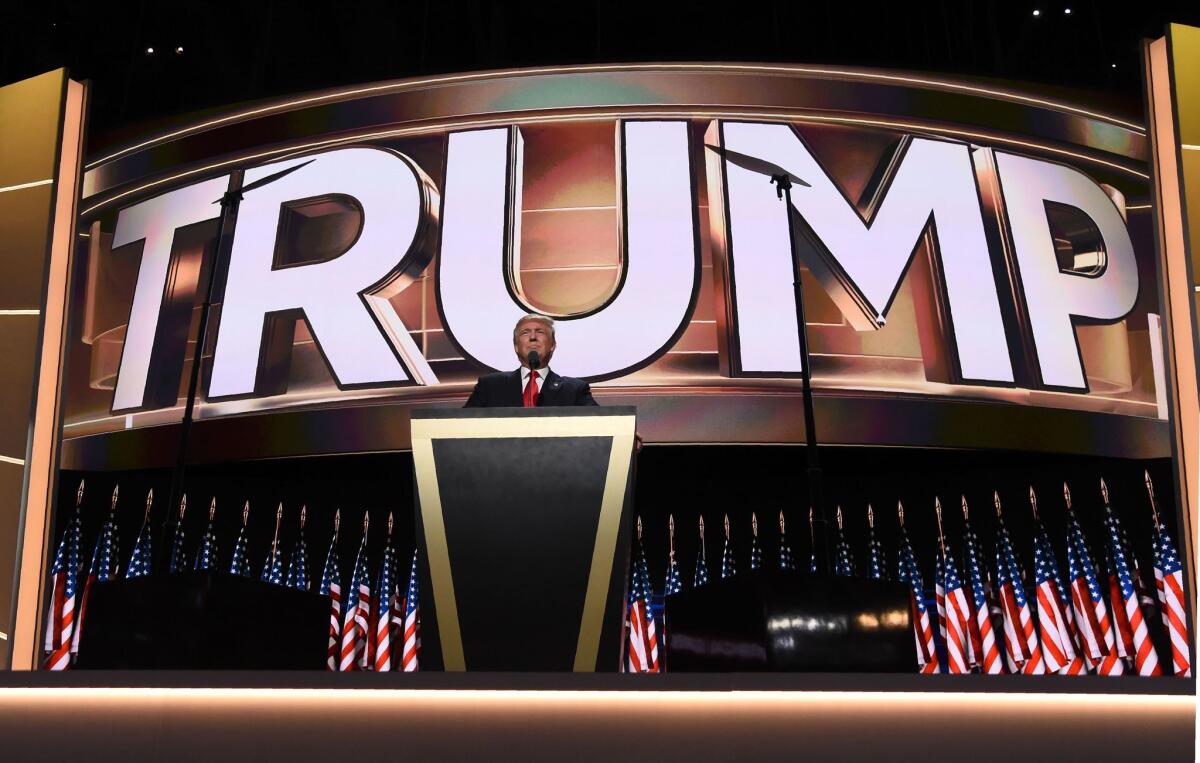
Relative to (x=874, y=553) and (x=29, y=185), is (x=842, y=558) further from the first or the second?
(x=29, y=185)

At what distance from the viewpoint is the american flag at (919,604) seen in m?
6.61

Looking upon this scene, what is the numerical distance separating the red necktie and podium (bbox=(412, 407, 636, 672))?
3.07ft

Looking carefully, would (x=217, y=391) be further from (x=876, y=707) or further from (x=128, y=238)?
(x=876, y=707)

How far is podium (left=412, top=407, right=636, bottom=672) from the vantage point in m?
2.44

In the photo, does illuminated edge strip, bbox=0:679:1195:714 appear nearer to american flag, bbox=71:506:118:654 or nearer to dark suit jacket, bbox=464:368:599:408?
dark suit jacket, bbox=464:368:599:408

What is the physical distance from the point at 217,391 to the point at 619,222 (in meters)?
2.65

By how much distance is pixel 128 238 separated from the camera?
7051mm

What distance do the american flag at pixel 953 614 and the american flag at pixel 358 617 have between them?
3817 mm

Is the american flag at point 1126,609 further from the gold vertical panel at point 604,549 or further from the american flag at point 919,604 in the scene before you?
the gold vertical panel at point 604,549

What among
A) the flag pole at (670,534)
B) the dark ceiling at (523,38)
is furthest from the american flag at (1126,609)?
the dark ceiling at (523,38)

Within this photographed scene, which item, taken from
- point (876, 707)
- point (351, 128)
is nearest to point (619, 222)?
point (351, 128)

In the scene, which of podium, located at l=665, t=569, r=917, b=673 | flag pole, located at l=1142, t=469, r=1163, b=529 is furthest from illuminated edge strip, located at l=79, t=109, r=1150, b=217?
podium, located at l=665, t=569, r=917, b=673

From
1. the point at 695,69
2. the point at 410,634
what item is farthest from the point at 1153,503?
the point at 410,634

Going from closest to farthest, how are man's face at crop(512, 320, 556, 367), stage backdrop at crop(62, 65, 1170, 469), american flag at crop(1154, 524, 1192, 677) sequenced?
man's face at crop(512, 320, 556, 367)
stage backdrop at crop(62, 65, 1170, 469)
american flag at crop(1154, 524, 1192, 677)
